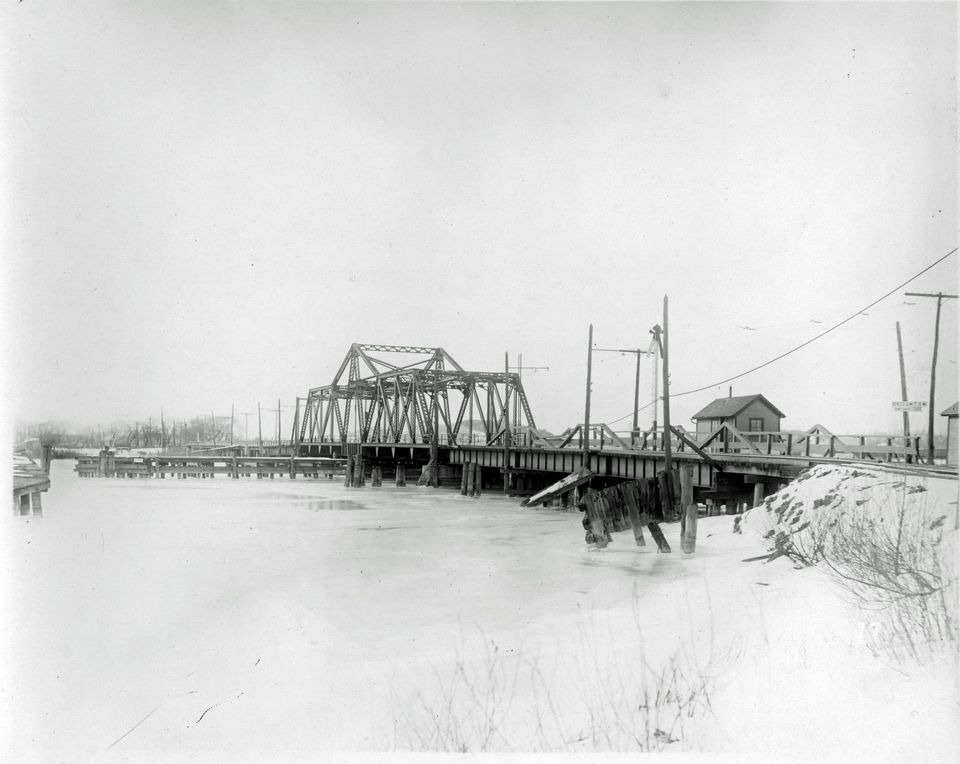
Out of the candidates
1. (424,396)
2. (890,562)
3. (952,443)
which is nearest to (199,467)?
(424,396)

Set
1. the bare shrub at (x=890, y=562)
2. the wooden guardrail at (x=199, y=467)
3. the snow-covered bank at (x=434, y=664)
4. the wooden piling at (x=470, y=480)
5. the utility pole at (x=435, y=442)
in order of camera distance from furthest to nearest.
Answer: the wooden guardrail at (x=199, y=467)
the utility pole at (x=435, y=442)
the wooden piling at (x=470, y=480)
the bare shrub at (x=890, y=562)
the snow-covered bank at (x=434, y=664)

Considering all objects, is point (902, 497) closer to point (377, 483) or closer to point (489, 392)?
point (489, 392)

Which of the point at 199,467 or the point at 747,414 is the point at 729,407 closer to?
the point at 747,414

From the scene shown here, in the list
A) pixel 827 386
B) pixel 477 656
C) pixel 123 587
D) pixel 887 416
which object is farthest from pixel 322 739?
pixel 887 416

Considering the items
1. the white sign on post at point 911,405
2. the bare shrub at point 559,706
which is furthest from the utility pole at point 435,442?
the bare shrub at point 559,706

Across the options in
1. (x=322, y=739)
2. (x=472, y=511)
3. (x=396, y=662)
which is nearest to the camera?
(x=322, y=739)

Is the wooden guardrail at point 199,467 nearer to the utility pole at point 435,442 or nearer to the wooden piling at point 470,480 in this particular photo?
the utility pole at point 435,442

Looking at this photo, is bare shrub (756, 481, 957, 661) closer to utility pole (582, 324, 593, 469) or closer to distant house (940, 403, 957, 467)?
distant house (940, 403, 957, 467)
